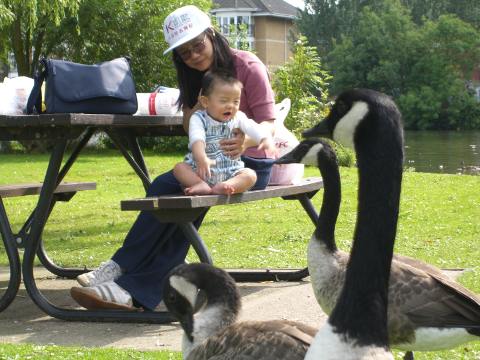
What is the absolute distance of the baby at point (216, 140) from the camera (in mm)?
5523

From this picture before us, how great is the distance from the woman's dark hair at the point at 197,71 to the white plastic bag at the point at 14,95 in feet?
3.75

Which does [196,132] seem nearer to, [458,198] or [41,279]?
[41,279]

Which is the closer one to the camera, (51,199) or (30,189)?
(51,199)

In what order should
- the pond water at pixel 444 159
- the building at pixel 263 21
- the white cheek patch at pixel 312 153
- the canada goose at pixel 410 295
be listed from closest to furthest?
1. the canada goose at pixel 410 295
2. the white cheek patch at pixel 312 153
3. the pond water at pixel 444 159
4. the building at pixel 263 21

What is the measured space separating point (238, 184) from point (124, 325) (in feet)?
3.91

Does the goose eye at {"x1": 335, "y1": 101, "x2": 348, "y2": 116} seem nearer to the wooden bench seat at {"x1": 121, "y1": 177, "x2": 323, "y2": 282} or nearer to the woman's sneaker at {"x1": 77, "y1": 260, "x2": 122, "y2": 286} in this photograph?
the wooden bench seat at {"x1": 121, "y1": 177, "x2": 323, "y2": 282}

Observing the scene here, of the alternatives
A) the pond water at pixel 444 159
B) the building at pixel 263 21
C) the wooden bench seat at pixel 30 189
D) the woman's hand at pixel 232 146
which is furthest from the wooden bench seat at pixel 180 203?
the building at pixel 263 21

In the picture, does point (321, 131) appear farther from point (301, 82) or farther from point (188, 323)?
point (301, 82)

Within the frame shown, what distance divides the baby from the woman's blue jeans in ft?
0.75

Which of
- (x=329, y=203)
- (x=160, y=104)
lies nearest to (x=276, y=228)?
(x=160, y=104)

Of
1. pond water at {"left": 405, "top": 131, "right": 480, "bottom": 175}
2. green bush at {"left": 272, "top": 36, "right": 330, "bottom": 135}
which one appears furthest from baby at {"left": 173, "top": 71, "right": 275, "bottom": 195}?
green bush at {"left": 272, "top": 36, "right": 330, "bottom": 135}

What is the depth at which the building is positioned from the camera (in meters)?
86.4

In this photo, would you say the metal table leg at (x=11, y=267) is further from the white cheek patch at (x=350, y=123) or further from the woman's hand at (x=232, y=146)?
the white cheek patch at (x=350, y=123)

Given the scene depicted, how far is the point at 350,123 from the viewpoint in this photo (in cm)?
276
